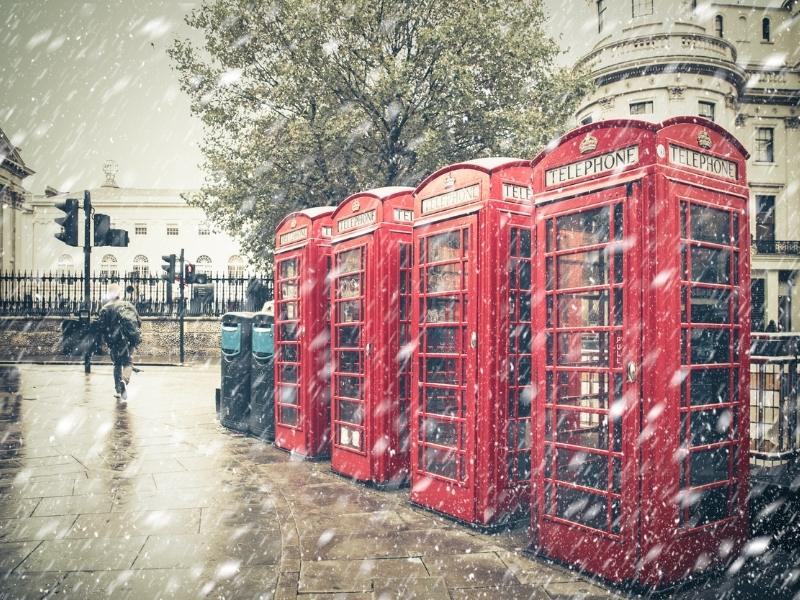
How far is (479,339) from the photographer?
15.5 feet

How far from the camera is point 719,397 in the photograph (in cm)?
436

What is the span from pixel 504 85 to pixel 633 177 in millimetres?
12324

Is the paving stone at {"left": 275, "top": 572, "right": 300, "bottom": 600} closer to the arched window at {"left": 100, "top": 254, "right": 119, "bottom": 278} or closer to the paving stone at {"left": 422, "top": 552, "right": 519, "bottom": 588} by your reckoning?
the paving stone at {"left": 422, "top": 552, "right": 519, "bottom": 588}

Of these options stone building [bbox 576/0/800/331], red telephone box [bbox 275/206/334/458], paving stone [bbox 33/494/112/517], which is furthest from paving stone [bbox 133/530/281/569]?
stone building [bbox 576/0/800/331]

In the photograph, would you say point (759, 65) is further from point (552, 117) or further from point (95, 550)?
point (95, 550)

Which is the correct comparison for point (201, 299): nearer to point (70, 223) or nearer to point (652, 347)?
point (70, 223)

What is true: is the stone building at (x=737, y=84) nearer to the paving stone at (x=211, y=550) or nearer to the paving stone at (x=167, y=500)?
the paving stone at (x=167, y=500)

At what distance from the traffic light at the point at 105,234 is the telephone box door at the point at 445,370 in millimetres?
9116

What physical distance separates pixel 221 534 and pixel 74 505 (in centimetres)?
167

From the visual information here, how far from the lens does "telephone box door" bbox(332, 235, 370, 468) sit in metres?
6.18

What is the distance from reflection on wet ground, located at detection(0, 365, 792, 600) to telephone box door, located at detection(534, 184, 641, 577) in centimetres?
32

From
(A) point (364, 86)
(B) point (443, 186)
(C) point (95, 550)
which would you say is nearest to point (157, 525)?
(C) point (95, 550)

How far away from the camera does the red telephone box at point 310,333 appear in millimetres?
7195

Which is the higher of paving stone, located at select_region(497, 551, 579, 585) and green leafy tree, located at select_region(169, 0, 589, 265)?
A: green leafy tree, located at select_region(169, 0, 589, 265)
